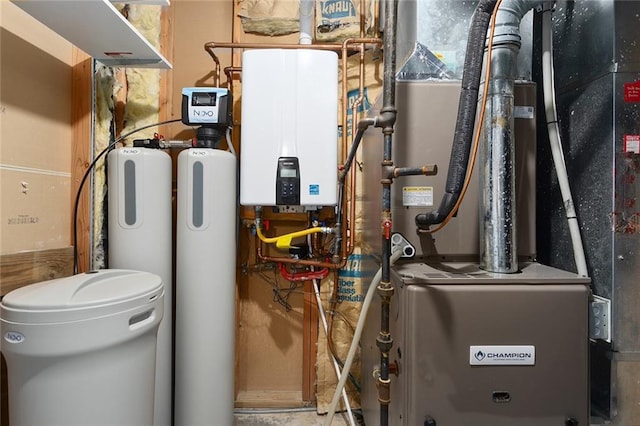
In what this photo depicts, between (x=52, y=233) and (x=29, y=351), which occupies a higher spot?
(x=52, y=233)

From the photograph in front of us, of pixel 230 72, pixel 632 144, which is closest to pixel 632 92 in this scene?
pixel 632 144

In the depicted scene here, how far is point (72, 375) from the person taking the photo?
765 mm

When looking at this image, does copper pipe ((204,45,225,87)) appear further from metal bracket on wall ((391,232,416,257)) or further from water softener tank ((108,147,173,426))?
metal bracket on wall ((391,232,416,257))

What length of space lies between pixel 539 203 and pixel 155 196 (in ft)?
5.01

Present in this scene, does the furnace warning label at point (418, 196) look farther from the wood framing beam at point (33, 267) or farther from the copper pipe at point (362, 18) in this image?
the wood framing beam at point (33, 267)

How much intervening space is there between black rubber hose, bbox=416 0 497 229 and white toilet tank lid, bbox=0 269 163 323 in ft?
3.07

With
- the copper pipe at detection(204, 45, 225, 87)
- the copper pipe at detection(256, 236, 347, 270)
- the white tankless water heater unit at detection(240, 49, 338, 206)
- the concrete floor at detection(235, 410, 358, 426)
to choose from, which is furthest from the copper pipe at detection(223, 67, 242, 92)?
the concrete floor at detection(235, 410, 358, 426)

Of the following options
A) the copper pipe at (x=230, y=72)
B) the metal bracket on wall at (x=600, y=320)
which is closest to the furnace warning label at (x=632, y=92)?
the metal bracket on wall at (x=600, y=320)

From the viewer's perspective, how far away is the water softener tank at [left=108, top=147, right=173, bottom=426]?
1178 mm

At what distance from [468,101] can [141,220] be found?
1.23 meters

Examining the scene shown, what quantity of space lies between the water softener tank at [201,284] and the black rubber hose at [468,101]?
0.90m

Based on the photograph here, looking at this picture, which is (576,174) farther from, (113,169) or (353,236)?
(113,169)

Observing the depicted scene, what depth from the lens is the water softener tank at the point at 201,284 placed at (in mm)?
1226

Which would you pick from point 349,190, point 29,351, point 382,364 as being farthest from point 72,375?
point 349,190
